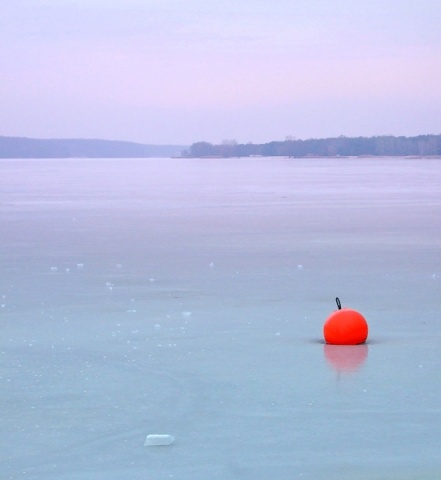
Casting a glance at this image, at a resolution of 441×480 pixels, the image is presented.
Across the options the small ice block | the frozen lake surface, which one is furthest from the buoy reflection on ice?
the small ice block

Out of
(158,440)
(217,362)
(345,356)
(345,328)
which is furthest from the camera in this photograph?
(345,328)

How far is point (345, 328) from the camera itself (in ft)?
22.1

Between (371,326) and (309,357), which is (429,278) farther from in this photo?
(309,357)

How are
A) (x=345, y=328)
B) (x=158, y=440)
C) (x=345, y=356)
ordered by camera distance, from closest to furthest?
(x=158, y=440), (x=345, y=356), (x=345, y=328)

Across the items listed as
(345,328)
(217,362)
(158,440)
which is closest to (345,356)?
(345,328)

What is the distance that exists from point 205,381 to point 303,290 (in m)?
3.73

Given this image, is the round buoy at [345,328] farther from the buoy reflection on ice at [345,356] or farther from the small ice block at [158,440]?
the small ice block at [158,440]

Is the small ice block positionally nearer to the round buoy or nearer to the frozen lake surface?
the frozen lake surface

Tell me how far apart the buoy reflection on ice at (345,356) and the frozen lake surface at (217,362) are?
28 mm

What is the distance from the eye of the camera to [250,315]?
797cm

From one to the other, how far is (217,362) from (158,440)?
1717 millimetres

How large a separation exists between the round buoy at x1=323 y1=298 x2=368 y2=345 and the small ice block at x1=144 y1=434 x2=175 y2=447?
244cm

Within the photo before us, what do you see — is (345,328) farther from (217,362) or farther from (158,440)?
(158,440)

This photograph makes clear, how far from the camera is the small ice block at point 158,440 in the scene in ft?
14.8
